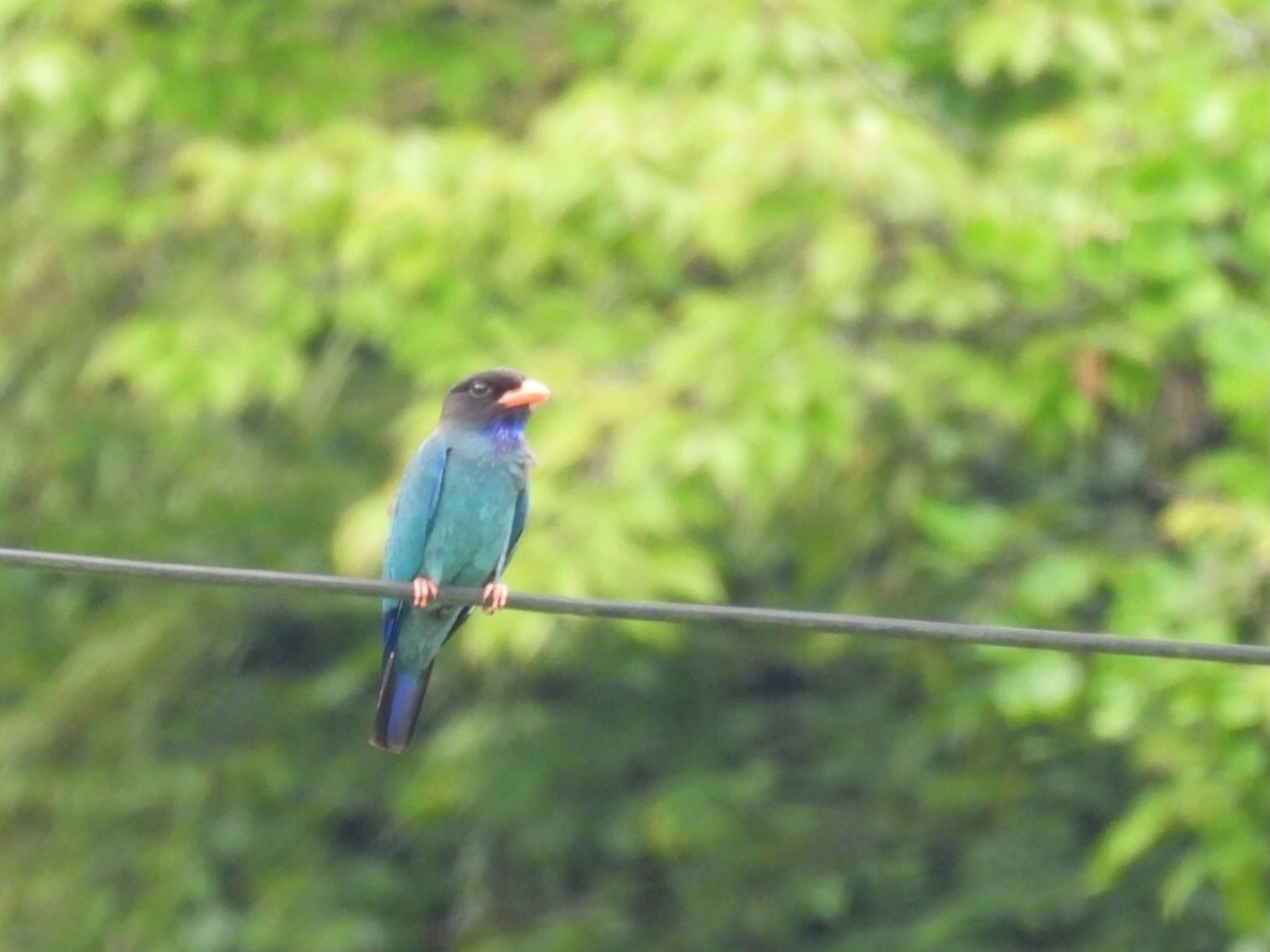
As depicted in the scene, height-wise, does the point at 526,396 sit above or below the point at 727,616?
above

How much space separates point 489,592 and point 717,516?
1.83m

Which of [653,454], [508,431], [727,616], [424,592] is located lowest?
[727,616]

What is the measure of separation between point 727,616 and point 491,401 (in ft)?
6.61

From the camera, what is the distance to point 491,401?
586 centimetres

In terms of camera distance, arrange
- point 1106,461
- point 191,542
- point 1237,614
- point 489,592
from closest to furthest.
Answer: point 489,592 → point 1237,614 → point 1106,461 → point 191,542

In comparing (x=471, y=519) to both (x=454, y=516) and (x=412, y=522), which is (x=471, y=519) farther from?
A: (x=412, y=522)

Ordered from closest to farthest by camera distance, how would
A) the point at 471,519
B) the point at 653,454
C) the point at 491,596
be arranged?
the point at 491,596 → the point at 471,519 → the point at 653,454

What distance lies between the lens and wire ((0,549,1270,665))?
3869mm

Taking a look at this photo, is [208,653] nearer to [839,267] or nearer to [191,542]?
[191,542]

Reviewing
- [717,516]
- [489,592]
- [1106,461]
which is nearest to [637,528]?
[717,516]

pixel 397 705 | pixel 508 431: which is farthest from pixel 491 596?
pixel 508 431

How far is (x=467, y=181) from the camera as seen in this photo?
6883 millimetres

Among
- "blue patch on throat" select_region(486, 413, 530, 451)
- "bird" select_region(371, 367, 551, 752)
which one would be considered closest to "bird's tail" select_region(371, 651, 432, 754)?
"bird" select_region(371, 367, 551, 752)

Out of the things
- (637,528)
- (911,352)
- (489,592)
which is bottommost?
(489,592)
